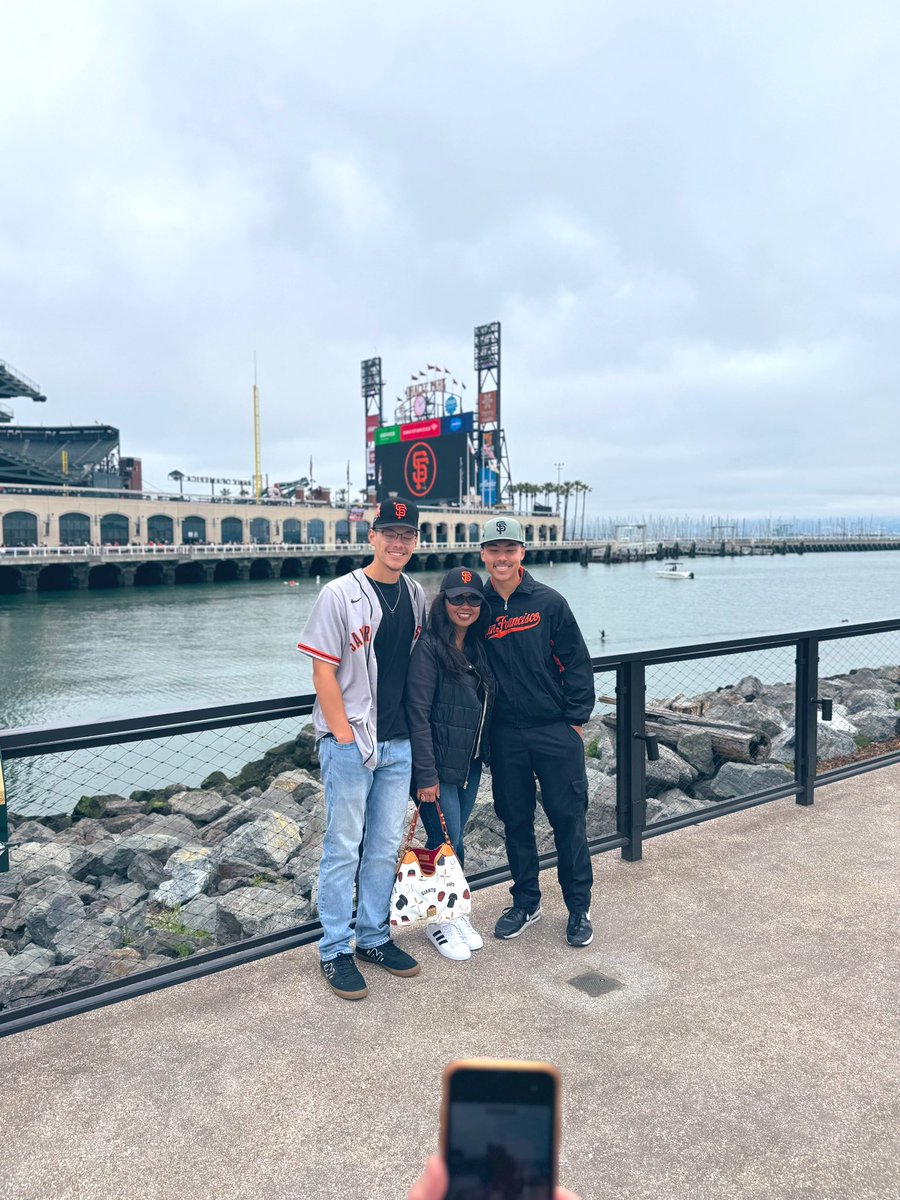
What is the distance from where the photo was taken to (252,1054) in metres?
3.02

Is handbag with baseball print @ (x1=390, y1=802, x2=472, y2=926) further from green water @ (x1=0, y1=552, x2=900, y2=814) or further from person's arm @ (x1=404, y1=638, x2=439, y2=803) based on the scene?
green water @ (x1=0, y1=552, x2=900, y2=814)

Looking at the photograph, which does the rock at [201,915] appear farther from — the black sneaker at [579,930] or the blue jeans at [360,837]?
the black sneaker at [579,930]

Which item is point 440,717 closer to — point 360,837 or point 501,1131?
point 360,837

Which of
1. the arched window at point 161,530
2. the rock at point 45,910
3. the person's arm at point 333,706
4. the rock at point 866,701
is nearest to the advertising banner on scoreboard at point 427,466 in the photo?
the arched window at point 161,530

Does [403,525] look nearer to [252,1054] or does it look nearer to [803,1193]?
[252,1054]

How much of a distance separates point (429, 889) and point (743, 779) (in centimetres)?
448

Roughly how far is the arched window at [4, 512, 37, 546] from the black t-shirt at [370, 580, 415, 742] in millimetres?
69748

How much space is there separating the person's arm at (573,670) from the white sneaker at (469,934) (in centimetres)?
109

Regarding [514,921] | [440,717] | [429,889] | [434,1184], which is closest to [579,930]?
[514,921]

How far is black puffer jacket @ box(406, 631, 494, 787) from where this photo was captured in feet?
12.0

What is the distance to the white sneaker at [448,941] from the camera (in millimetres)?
3734

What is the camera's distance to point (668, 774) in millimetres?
7488

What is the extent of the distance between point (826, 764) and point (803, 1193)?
498 centimetres

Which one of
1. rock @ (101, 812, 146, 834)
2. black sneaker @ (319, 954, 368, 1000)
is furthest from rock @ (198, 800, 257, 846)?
black sneaker @ (319, 954, 368, 1000)
